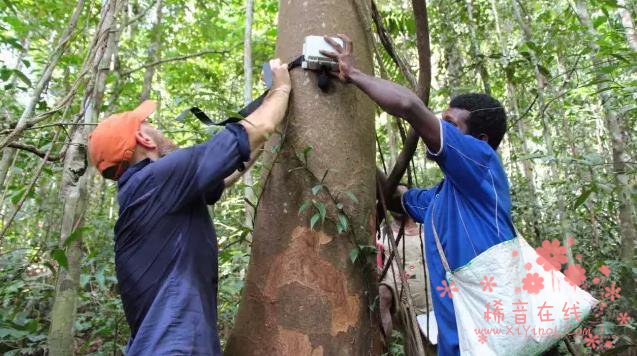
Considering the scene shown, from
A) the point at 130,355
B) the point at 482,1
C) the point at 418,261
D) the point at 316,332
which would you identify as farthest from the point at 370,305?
the point at 482,1

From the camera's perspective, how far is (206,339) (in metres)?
1.65

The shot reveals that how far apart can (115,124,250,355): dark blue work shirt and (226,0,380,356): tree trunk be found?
0.20m

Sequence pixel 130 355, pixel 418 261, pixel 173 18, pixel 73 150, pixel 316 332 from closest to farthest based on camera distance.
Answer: pixel 130 355
pixel 316 332
pixel 73 150
pixel 418 261
pixel 173 18

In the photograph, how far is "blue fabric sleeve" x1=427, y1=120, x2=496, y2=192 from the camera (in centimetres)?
175

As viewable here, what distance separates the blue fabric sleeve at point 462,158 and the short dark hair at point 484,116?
28 centimetres

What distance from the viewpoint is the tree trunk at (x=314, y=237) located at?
176cm

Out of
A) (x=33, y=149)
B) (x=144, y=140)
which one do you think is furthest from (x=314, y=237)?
(x=33, y=149)

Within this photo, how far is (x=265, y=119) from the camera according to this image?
69.9 inches

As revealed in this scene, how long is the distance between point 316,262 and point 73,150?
164 centimetres

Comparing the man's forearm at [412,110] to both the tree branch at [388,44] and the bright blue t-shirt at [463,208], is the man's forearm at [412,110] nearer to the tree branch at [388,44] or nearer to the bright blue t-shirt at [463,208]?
the bright blue t-shirt at [463,208]

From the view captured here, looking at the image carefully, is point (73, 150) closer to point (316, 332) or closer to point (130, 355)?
point (130, 355)

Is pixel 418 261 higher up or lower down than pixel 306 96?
lower down

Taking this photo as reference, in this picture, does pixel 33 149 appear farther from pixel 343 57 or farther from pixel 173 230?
pixel 343 57

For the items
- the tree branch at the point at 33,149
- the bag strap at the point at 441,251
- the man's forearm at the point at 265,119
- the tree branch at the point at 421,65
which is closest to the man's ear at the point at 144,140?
the man's forearm at the point at 265,119
